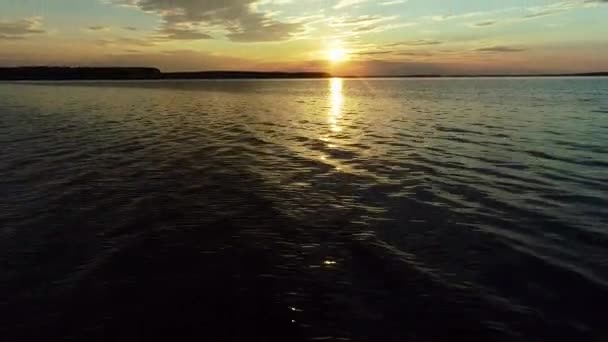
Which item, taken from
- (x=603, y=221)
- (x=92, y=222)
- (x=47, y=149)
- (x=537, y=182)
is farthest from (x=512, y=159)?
(x=47, y=149)

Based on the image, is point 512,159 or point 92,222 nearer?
point 92,222

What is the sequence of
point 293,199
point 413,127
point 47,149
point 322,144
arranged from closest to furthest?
point 293,199
point 47,149
point 322,144
point 413,127

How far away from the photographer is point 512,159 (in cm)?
2625

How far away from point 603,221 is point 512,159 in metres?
11.4

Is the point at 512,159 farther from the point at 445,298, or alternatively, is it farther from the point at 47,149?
the point at 47,149

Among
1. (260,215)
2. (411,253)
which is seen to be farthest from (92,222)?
(411,253)

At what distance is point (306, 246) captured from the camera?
13.5 meters

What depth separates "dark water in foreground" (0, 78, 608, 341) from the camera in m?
9.48

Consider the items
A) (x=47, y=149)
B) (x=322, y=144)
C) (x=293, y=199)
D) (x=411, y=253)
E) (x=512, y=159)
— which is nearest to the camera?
(x=411, y=253)

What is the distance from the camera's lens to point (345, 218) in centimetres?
1614

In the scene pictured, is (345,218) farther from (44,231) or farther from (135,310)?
(44,231)

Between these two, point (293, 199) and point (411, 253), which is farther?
point (293, 199)

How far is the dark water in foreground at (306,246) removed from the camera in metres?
9.48

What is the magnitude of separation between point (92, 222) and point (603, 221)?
1901 centimetres
